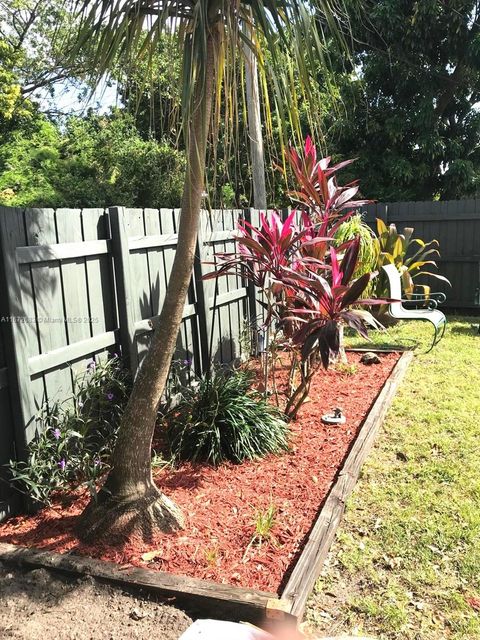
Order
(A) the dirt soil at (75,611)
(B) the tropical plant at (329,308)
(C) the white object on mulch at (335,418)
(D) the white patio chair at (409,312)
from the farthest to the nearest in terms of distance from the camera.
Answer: (D) the white patio chair at (409,312)
(C) the white object on mulch at (335,418)
(B) the tropical plant at (329,308)
(A) the dirt soil at (75,611)

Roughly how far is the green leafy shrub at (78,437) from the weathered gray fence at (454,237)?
741 centimetres

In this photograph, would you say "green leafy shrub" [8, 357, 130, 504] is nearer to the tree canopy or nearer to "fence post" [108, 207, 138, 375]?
"fence post" [108, 207, 138, 375]

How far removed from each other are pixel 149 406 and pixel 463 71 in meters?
13.0

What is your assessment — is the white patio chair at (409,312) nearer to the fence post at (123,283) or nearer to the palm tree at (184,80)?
the fence post at (123,283)

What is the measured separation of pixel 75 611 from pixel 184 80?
2.19 metres

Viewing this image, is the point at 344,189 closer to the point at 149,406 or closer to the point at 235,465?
the point at 235,465

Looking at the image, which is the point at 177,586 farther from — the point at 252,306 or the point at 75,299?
the point at 252,306

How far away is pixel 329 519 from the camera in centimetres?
294

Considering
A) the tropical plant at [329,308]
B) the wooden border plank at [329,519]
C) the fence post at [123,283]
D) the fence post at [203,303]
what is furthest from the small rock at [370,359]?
the fence post at [123,283]

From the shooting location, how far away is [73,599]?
236 cm

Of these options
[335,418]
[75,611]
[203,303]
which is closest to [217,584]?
[75,611]

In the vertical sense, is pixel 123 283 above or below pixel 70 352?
above

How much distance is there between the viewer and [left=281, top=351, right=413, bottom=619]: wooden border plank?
94.6 inches

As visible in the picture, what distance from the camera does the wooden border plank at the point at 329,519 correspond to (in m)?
2.40
